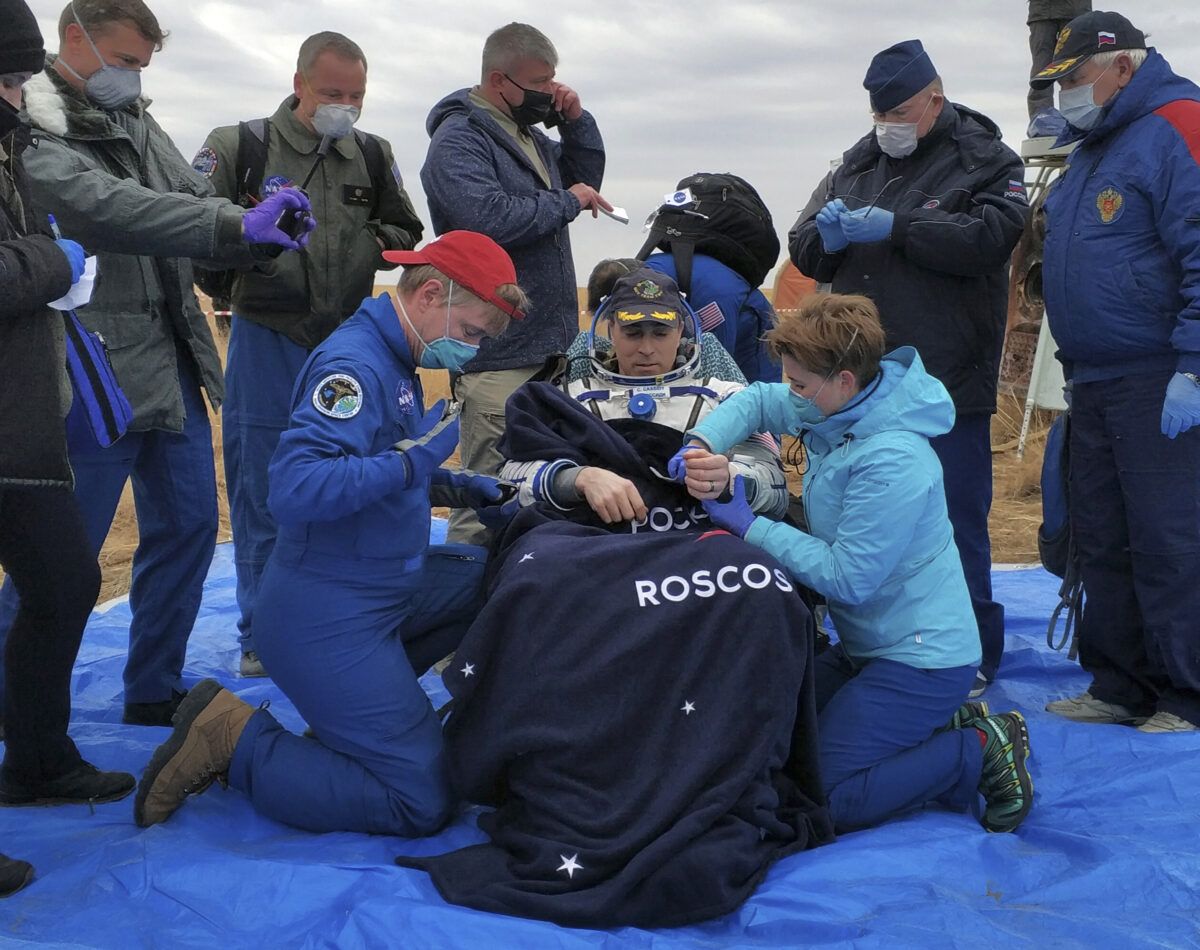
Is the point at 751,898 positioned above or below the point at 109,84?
below

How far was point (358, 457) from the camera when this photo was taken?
245cm

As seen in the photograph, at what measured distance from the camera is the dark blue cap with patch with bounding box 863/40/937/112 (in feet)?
11.7

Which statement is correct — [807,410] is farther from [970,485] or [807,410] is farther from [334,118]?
[334,118]

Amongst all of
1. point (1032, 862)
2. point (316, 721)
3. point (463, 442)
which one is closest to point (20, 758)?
point (316, 721)

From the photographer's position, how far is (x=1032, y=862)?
8.02 feet

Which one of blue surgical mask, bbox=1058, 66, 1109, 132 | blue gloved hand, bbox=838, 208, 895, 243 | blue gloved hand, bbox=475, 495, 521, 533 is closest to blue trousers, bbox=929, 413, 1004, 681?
blue gloved hand, bbox=838, 208, 895, 243

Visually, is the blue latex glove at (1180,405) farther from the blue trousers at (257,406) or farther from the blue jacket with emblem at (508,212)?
the blue trousers at (257,406)

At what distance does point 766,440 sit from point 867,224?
0.93m

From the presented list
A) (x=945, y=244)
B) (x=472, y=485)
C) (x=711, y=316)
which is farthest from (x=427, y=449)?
(x=945, y=244)

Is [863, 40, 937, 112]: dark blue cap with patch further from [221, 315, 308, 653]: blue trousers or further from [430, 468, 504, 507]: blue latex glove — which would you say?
[221, 315, 308, 653]: blue trousers

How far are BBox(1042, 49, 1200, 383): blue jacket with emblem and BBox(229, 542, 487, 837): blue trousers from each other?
6.85 feet

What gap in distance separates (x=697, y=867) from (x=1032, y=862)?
2.57ft

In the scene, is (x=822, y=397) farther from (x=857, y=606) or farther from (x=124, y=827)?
(x=124, y=827)

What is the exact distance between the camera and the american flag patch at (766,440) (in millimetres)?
3082
